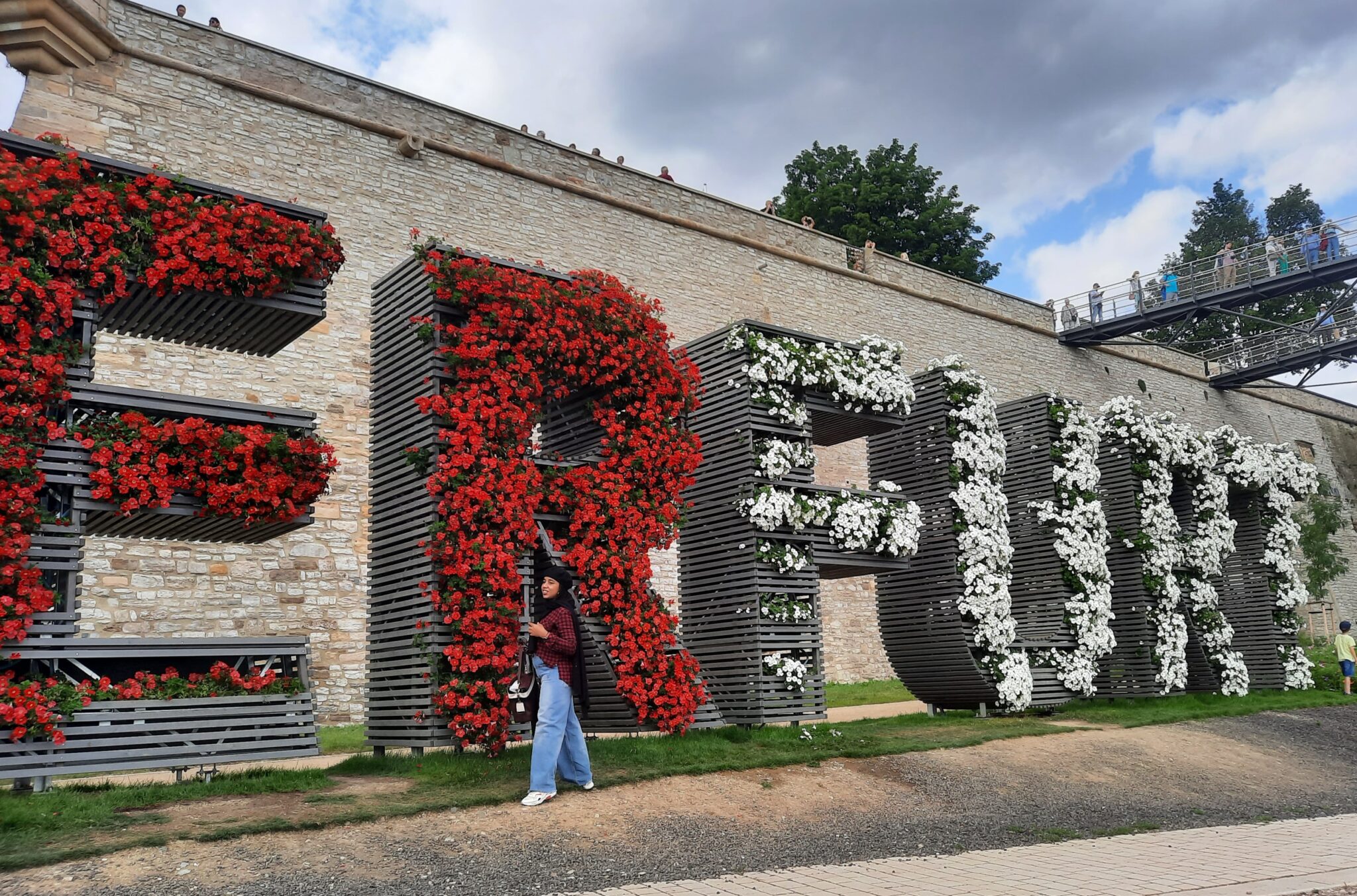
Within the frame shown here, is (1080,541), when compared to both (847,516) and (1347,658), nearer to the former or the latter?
(847,516)

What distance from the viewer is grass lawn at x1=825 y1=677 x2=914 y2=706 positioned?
55.1 feet

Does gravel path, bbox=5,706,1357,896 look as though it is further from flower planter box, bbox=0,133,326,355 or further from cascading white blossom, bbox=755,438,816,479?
flower planter box, bbox=0,133,326,355

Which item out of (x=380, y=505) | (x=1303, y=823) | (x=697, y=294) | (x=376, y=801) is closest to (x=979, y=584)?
(x=1303, y=823)

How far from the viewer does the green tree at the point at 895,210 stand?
118 ft

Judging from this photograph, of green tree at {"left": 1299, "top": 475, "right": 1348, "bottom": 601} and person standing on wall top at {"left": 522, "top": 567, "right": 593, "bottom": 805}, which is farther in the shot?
green tree at {"left": 1299, "top": 475, "right": 1348, "bottom": 601}

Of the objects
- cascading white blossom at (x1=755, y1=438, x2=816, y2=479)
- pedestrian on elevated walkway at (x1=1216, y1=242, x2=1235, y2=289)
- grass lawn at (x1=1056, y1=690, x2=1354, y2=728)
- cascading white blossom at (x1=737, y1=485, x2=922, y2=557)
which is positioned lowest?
grass lawn at (x1=1056, y1=690, x2=1354, y2=728)

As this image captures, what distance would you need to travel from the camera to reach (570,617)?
7.57m

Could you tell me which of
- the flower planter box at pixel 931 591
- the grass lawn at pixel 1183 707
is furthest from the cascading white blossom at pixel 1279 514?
the flower planter box at pixel 931 591

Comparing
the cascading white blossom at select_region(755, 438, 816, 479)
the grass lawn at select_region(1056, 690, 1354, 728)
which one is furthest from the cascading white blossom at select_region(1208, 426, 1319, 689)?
the cascading white blossom at select_region(755, 438, 816, 479)

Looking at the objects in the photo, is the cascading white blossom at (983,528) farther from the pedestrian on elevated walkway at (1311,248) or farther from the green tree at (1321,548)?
the pedestrian on elevated walkway at (1311,248)

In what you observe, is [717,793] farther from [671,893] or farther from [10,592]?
[10,592]

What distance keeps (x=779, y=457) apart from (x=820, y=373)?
46.8 inches

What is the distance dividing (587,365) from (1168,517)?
32.5 ft

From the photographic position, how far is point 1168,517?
15.5m
